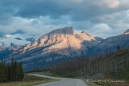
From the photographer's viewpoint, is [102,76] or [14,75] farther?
[102,76]

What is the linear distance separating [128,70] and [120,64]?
91.7 ft

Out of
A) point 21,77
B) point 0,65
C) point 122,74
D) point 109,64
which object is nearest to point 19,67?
point 21,77

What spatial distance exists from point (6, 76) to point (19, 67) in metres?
15.1

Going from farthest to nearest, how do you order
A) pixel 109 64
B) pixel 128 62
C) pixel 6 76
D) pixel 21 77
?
1. pixel 109 64
2. pixel 128 62
3. pixel 21 77
4. pixel 6 76

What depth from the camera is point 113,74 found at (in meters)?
154

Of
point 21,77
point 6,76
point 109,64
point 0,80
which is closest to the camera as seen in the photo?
point 0,80

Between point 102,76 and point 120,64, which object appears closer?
point 102,76

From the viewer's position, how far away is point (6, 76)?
13525 centimetres

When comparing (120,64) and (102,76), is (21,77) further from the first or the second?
(120,64)

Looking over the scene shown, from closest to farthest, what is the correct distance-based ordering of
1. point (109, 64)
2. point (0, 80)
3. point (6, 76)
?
point (0, 80)
point (6, 76)
point (109, 64)

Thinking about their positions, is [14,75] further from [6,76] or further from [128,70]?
[128,70]

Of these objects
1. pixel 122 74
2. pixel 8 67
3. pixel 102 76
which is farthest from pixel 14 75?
pixel 122 74

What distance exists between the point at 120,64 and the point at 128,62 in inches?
405

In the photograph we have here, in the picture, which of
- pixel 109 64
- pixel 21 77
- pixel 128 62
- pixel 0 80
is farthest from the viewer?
pixel 109 64
